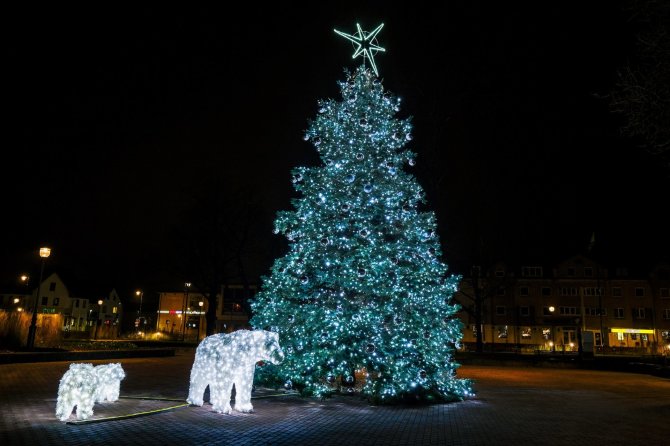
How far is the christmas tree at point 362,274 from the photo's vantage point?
44.0 feet

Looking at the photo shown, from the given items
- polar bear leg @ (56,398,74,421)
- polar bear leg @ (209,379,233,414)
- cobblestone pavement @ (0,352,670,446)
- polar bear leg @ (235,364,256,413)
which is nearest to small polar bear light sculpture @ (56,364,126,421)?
polar bear leg @ (56,398,74,421)

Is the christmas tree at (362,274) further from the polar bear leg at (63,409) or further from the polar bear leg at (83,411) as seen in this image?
the polar bear leg at (63,409)

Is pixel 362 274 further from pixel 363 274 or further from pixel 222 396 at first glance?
pixel 222 396

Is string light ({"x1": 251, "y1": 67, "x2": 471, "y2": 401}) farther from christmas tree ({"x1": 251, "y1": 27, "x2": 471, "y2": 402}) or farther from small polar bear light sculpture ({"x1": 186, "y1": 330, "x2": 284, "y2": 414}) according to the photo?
small polar bear light sculpture ({"x1": 186, "y1": 330, "x2": 284, "y2": 414})

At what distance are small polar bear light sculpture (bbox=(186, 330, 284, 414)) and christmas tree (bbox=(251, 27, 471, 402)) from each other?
2539 mm

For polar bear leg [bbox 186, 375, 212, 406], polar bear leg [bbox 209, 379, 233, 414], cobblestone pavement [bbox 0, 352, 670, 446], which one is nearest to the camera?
cobblestone pavement [bbox 0, 352, 670, 446]

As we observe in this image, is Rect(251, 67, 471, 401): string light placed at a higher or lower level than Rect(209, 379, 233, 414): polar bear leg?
higher

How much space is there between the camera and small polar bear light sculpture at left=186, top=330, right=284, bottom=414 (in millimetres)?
10938

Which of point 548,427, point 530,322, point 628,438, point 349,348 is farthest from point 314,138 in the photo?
point 530,322

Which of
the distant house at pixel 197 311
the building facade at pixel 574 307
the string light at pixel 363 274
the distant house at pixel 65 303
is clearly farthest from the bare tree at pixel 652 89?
the distant house at pixel 65 303

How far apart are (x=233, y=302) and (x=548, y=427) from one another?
7137 centimetres

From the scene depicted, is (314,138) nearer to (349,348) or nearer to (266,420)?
(349,348)

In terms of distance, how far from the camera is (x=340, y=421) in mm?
10539

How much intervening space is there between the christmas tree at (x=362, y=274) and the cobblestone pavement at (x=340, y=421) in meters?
1.04
